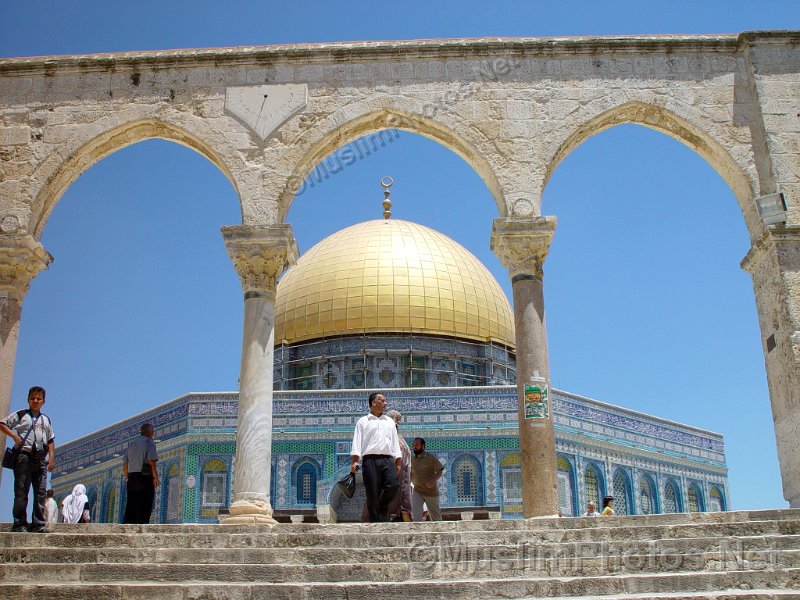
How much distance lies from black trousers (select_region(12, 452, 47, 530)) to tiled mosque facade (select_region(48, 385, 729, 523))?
45.6 feet

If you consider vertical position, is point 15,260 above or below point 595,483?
above

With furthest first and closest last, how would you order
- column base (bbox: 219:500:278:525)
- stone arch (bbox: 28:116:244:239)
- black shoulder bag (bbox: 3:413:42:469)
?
stone arch (bbox: 28:116:244:239) < column base (bbox: 219:500:278:525) < black shoulder bag (bbox: 3:413:42:469)

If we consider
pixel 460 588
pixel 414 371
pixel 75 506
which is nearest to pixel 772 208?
pixel 460 588

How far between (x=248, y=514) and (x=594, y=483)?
16297 mm

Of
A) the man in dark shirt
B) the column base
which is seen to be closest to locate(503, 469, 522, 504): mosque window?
the man in dark shirt

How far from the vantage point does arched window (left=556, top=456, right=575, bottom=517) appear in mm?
21906

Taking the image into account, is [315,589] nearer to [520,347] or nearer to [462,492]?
[520,347]

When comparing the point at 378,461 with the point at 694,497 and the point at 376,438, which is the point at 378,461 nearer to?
the point at 376,438

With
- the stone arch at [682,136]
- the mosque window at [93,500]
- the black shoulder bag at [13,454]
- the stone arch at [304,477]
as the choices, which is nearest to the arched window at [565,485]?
the stone arch at [304,477]

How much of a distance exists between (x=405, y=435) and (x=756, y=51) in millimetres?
13602

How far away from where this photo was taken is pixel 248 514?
8.30 m

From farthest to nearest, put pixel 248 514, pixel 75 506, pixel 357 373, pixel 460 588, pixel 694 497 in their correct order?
1. pixel 694 497
2. pixel 357 373
3. pixel 75 506
4. pixel 248 514
5. pixel 460 588

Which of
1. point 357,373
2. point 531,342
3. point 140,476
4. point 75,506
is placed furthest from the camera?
point 357,373

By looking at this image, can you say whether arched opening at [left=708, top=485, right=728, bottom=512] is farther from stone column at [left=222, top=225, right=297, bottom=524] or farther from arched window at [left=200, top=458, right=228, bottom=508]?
stone column at [left=222, top=225, right=297, bottom=524]
